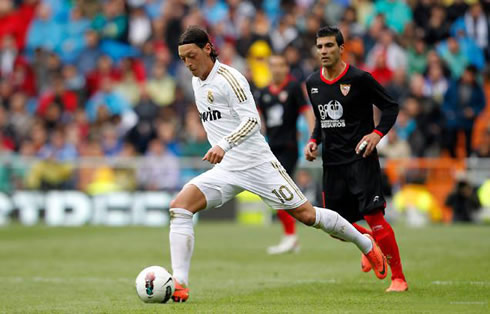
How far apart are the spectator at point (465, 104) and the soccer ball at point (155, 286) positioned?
12.9 metres

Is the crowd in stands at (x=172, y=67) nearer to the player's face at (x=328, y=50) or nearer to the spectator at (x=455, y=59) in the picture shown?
the spectator at (x=455, y=59)

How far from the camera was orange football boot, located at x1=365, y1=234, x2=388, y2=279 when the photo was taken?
30.1ft

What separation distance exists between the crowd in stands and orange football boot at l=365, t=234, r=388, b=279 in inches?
438

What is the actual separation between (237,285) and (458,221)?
10528 mm

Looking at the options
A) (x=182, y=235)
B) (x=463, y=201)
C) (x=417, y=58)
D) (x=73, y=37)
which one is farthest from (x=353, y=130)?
(x=73, y=37)

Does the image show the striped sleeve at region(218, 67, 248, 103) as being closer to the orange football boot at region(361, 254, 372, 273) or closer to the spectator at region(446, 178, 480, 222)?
Answer: the orange football boot at region(361, 254, 372, 273)

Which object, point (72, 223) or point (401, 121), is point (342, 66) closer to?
point (401, 121)

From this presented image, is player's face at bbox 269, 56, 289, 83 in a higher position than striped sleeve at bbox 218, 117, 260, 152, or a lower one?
higher

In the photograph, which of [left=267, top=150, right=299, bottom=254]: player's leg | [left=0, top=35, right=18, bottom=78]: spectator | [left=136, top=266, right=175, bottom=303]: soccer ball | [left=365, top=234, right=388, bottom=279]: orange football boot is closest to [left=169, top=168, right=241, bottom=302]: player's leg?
[left=136, top=266, right=175, bottom=303]: soccer ball

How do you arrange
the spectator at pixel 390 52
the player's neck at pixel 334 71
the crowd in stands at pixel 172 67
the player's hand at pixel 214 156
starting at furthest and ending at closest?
the spectator at pixel 390 52, the crowd in stands at pixel 172 67, the player's neck at pixel 334 71, the player's hand at pixel 214 156

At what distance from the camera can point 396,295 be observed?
8.77 metres

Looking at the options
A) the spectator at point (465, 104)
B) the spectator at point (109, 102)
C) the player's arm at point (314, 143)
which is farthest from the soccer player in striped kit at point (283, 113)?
the spectator at point (109, 102)

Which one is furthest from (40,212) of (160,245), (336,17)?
(336,17)

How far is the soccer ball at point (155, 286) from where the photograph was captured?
8.27m
